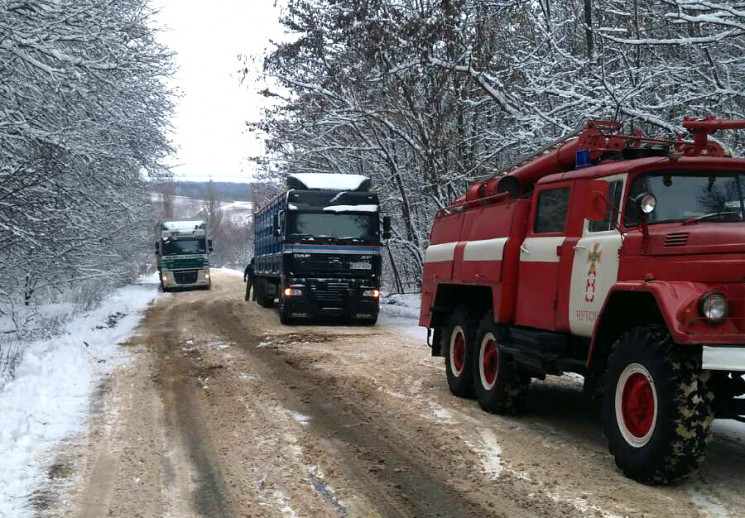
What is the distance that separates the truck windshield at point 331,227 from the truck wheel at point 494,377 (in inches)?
394

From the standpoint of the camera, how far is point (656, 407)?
16.6 ft

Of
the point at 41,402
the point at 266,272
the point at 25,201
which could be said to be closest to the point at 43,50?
the point at 25,201

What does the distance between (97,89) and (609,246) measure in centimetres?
1185

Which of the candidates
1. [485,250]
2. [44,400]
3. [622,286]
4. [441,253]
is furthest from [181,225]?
[622,286]

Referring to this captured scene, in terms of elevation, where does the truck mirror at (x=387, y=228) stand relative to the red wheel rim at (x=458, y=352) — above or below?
above

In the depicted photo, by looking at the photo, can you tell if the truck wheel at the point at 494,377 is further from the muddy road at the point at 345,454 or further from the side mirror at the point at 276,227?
the side mirror at the point at 276,227

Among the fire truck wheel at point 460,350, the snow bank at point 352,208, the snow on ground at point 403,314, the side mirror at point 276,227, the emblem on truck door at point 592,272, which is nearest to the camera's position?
the emblem on truck door at point 592,272

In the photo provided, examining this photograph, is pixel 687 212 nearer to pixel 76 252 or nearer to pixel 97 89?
pixel 97 89

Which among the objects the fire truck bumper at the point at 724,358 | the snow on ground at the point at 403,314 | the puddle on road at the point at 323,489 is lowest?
the puddle on road at the point at 323,489

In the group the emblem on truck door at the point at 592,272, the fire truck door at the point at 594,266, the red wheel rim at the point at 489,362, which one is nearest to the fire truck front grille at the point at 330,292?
the red wheel rim at the point at 489,362

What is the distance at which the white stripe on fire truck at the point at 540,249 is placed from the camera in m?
6.83

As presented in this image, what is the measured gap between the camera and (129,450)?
6598 millimetres

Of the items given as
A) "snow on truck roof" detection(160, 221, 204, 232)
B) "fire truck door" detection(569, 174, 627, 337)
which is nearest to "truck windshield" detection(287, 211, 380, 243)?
"fire truck door" detection(569, 174, 627, 337)

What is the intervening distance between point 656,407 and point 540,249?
2340 millimetres
